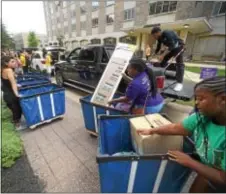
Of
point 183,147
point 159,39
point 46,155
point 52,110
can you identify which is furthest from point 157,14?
point 46,155

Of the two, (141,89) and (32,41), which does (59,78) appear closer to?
(141,89)

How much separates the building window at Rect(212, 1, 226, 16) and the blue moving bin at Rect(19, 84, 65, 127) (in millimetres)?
2934

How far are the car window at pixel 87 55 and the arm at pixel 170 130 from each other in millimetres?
3629

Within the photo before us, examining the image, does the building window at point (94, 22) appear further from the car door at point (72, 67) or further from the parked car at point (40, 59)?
the car door at point (72, 67)

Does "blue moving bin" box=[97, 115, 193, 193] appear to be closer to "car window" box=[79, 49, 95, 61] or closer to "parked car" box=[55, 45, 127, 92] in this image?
"parked car" box=[55, 45, 127, 92]

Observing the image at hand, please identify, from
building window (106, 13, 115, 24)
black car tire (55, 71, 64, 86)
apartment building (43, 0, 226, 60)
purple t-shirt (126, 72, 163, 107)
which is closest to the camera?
apartment building (43, 0, 226, 60)

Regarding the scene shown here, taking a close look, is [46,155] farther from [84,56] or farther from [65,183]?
[84,56]

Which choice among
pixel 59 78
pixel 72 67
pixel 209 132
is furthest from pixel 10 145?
pixel 59 78

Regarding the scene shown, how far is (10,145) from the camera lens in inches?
99.1

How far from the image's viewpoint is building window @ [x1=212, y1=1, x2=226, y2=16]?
99 centimetres

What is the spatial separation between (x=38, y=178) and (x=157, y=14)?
4897 mm

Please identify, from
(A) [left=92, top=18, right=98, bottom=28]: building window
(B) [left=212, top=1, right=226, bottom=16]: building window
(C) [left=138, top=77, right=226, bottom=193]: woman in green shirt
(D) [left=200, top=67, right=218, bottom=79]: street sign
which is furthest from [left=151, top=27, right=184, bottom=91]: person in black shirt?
(A) [left=92, top=18, right=98, bottom=28]: building window

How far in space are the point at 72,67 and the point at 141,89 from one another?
4.09 meters

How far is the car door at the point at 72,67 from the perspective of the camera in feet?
17.9
